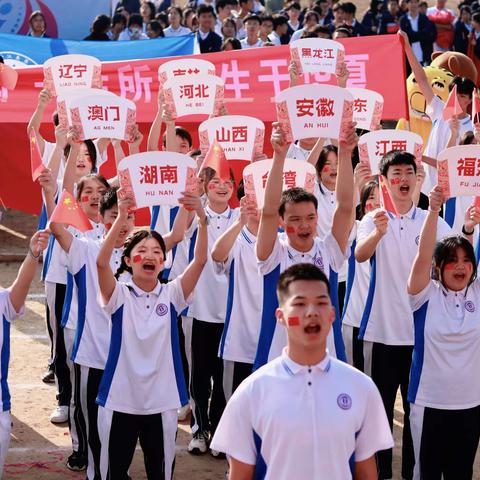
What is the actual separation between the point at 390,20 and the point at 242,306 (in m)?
12.3

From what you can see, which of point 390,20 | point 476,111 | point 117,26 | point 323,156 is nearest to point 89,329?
point 323,156

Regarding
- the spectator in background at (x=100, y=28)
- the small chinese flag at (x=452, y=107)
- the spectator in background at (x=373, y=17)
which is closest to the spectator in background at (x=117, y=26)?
the spectator in background at (x=100, y=28)

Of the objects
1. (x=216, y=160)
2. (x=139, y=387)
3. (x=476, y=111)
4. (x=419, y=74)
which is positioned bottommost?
(x=139, y=387)

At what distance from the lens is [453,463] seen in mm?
6047

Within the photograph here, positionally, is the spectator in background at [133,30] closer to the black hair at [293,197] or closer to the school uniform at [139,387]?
the black hair at [293,197]

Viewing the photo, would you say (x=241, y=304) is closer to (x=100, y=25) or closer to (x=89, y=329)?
(x=89, y=329)

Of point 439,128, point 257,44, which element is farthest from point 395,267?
point 257,44

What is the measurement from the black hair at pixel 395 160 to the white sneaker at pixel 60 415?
9.50ft

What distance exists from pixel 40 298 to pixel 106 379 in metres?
5.31

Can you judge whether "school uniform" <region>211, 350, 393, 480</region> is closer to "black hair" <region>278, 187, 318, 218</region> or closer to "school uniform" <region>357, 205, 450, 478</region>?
"black hair" <region>278, 187, 318, 218</region>

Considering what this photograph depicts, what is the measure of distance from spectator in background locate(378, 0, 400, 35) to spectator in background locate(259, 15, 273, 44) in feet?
9.05

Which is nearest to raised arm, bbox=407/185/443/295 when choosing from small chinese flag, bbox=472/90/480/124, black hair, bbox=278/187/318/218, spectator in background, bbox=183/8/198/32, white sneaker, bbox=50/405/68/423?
black hair, bbox=278/187/318/218

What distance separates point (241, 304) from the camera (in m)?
7.01

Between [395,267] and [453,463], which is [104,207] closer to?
[395,267]
